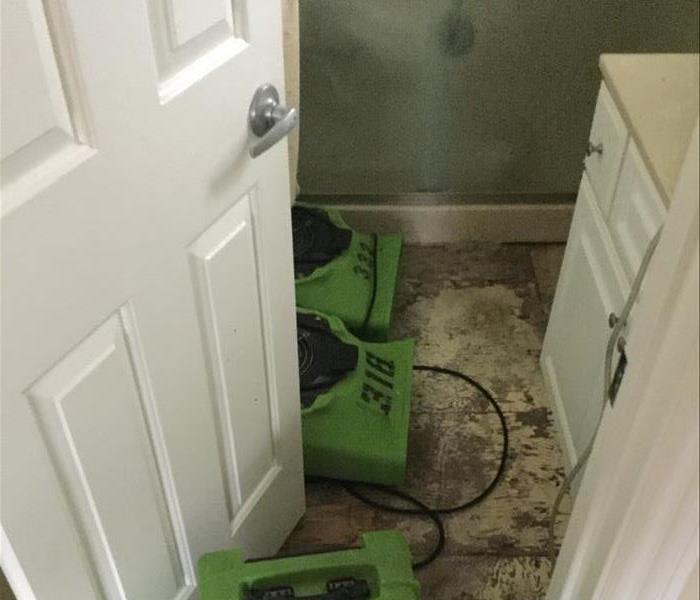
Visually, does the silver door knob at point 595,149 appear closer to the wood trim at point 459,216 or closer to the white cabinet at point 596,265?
the white cabinet at point 596,265

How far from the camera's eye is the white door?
2.33ft

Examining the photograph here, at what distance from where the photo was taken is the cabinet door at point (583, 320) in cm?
139

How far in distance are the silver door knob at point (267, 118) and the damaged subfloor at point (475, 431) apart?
2.05ft

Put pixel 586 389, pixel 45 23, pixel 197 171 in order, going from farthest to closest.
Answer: pixel 586 389 < pixel 197 171 < pixel 45 23

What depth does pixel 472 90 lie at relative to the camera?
6.58 ft

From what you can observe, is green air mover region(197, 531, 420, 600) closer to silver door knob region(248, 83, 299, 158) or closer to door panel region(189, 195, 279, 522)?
door panel region(189, 195, 279, 522)

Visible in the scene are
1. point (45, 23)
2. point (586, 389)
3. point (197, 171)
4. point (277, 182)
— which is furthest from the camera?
point (586, 389)

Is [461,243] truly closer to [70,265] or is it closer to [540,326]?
[540,326]

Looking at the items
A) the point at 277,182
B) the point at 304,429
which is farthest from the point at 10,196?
the point at 304,429

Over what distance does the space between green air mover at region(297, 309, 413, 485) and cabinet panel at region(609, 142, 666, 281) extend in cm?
53

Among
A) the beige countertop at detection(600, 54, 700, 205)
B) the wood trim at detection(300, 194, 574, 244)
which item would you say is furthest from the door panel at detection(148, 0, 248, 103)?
the wood trim at detection(300, 194, 574, 244)

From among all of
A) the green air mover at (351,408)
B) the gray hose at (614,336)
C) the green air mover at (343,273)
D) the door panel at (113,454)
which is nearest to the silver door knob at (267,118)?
the door panel at (113,454)

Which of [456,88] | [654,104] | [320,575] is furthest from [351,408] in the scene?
[456,88]

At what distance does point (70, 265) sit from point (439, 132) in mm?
1454
